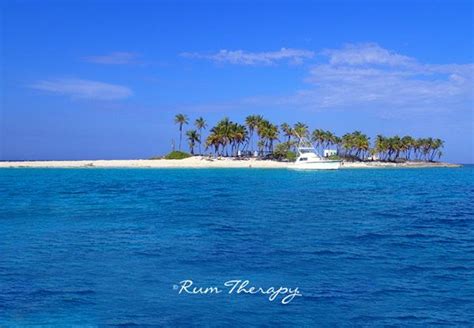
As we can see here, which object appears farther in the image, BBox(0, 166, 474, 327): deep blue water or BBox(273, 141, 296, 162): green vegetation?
BBox(273, 141, 296, 162): green vegetation

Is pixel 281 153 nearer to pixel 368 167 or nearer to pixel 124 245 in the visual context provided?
pixel 368 167

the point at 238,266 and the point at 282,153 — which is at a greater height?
the point at 282,153

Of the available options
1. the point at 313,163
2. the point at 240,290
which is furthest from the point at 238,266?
the point at 313,163

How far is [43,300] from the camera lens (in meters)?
13.2

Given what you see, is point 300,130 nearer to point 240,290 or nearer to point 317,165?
point 317,165

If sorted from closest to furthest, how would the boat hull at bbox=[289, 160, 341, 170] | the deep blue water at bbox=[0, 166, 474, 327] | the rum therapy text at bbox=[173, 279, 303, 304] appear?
the deep blue water at bbox=[0, 166, 474, 327] < the rum therapy text at bbox=[173, 279, 303, 304] < the boat hull at bbox=[289, 160, 341, 170]

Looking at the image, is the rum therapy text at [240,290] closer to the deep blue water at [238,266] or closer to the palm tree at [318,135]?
the deep blue water at [238,266]

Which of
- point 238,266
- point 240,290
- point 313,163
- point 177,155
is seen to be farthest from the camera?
point 177,155

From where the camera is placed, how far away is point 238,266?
16.7m

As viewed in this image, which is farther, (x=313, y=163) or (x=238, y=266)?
(x=313, y=163)

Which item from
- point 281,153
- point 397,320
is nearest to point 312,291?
point 397,320

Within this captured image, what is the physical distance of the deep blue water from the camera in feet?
39.7

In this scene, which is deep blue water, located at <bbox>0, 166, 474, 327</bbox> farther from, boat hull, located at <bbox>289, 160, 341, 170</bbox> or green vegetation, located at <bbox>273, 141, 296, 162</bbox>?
green vegetation, located at <bbox>273, 141, 296, 162</bbox>

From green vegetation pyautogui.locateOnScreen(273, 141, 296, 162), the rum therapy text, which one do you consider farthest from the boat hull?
the rum therapy text
